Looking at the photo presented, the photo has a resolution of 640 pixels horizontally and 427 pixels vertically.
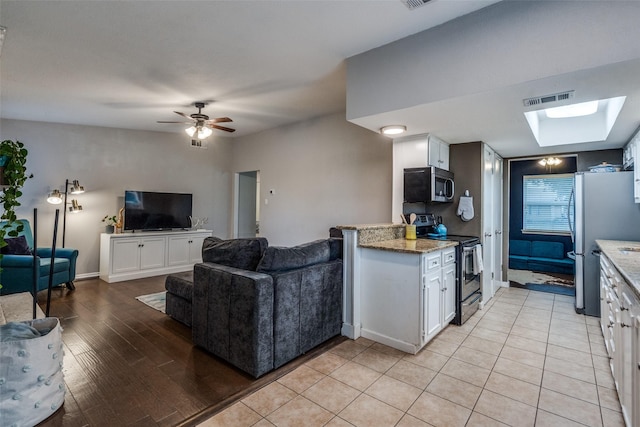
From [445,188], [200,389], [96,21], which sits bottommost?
[200,389]

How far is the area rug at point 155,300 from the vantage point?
147 inches

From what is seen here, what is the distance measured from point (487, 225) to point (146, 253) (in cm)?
548

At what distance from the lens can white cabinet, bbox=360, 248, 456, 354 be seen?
2615mm

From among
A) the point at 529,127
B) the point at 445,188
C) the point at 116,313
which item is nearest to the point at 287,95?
the point at 445,188

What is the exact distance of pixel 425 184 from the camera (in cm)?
350

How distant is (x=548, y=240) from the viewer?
21.9 ft

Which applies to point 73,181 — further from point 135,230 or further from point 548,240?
point 548,240

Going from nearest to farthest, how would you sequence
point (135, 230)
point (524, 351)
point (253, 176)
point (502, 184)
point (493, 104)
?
point (493, 104)
point (524, 351)
point (502, 184)
point (135, 230)
point (253, 176)

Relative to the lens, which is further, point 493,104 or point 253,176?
point 253,176

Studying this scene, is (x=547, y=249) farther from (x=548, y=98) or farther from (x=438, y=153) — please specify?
(x=548, y=98)

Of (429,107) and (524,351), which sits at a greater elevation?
(429,107)

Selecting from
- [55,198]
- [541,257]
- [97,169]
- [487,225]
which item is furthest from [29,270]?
[541,257]

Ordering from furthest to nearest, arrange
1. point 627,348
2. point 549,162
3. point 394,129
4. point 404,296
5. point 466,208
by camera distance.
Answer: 1. point 549,162
2. point 466,208
3. point 394,129
4. point 404,296
5. point 627,348

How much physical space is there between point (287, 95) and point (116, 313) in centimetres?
341
